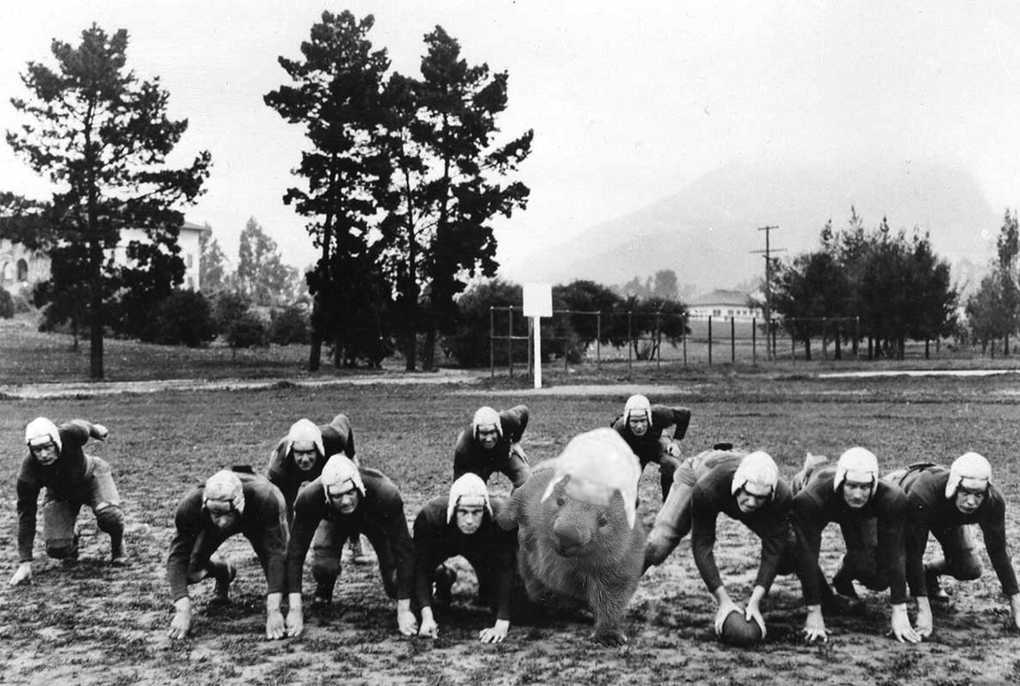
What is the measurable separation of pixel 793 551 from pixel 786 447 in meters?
9.76

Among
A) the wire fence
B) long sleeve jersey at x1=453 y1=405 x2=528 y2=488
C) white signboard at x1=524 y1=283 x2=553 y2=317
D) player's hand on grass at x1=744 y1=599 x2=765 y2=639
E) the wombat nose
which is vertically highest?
white signboard at x1=524 y1=283 x2=553 y2=317

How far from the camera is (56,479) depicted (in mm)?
9328

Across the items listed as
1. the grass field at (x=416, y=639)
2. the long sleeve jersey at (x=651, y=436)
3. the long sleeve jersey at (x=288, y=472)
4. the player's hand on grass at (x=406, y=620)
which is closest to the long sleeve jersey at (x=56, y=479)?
the grass field at (x=416, y=639)

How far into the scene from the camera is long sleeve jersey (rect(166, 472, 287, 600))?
739cm

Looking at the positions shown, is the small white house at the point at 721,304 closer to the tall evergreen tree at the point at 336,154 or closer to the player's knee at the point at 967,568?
the tall evergreen tree at the point at 336,154

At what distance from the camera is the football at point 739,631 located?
273 inches

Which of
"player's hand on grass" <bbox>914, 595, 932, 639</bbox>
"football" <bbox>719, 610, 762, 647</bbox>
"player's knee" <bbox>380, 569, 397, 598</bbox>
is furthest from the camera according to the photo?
"player's knee" <bbox>380, 569, 397, 598</bbox>

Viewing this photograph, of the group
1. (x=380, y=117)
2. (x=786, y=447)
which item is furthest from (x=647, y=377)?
(x=786, y=447)

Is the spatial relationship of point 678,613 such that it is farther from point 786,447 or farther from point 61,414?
point 61,414

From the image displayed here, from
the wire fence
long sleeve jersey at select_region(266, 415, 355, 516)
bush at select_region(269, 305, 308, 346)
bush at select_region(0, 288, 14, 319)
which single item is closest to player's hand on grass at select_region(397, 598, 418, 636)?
long sleeve jersey at select_region(266, 415, 355, 516)

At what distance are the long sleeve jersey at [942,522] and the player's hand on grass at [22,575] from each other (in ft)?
24.6

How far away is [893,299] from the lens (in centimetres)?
6066

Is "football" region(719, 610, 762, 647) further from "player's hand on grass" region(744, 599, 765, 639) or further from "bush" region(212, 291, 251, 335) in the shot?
"bush" region(212, 291, 251, 335)

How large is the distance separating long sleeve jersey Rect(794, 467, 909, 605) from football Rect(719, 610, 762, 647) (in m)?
0.48
